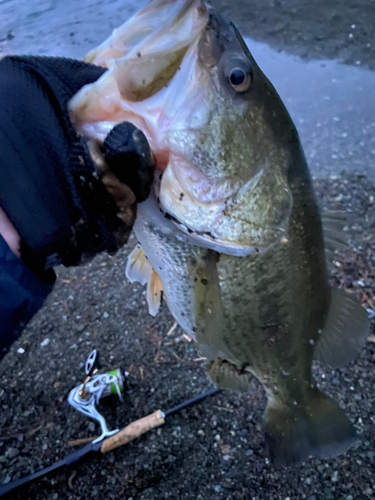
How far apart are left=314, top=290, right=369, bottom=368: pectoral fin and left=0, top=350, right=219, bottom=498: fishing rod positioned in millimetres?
819

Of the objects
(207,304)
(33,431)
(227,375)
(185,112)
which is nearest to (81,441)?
(33,431)

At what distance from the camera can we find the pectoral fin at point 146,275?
1.46m

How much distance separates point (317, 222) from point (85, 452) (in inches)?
58.5

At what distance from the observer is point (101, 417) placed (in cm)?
200

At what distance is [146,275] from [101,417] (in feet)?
3.07

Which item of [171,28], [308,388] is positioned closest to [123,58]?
[171,28]

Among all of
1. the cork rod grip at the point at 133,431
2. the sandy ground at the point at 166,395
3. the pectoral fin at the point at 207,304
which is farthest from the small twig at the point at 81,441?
the pectoral fin at the point at 207,304

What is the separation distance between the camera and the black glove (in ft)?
2.92

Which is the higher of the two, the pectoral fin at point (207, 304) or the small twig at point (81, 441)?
the pectoral fin at point (207, 304)

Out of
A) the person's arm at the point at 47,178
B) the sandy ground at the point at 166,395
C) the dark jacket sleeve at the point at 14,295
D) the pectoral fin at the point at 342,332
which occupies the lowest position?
the sandy ground at the point at 166,395

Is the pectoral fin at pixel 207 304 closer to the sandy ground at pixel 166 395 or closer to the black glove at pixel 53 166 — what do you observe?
the black glove at pixel 53 166

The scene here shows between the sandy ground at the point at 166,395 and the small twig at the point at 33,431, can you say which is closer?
the sandy ground at the point at 166,395

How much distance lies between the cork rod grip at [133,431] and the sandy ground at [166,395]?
0.08 meters

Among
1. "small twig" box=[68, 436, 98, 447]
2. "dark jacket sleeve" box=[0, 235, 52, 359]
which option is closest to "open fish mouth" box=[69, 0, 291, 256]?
"dark jacket sleeve" box=[0, 235, 52, 359]
